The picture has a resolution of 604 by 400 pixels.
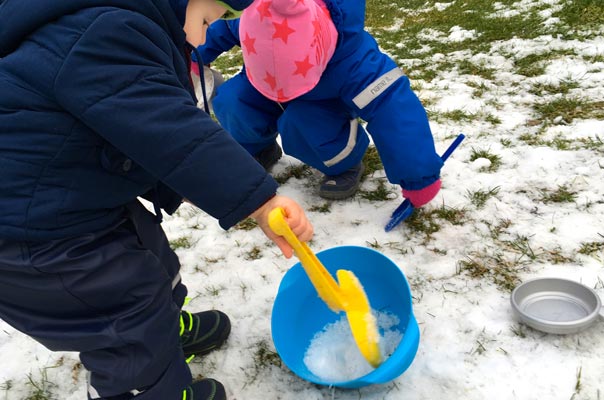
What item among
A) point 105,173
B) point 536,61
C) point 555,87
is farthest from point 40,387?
point 536,61

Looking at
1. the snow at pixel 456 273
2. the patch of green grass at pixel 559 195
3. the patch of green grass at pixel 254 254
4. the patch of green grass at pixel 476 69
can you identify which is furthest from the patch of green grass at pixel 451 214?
the patch of green grass at pixel 476 69

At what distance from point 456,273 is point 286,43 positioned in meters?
0.96

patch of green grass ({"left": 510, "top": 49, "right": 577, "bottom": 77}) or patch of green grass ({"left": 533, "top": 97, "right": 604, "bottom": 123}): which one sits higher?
patch of green grass ({"left": 533, "top": 97, "right": 604, "bottom": 123})

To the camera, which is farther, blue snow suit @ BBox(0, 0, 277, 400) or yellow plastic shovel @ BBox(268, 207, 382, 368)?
yellow plastic shovel @ BBox(268, 207, 382, 368)

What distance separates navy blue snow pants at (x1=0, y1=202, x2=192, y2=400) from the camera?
1.05 meters

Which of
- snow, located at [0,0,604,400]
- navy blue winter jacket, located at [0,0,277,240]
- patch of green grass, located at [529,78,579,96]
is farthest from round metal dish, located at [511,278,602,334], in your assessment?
patch of green grass, located at [529,78,579,96]

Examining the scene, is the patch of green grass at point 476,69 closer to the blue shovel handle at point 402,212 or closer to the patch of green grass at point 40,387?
the blue shovel handle at point 402,212

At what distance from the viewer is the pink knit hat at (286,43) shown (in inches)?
60.2

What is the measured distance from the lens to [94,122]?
902mm

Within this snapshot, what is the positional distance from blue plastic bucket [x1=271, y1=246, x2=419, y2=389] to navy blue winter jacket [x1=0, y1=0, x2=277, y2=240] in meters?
0.51

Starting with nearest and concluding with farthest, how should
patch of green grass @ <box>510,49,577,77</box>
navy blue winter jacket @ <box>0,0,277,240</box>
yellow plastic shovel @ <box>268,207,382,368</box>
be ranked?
navy blue winter jacket @ <box>0,0,277,240</box> → yellow plastic shovel @ <box>268,207,382,368</box> → patch of green grass @ <box>510,49,577,77</box>

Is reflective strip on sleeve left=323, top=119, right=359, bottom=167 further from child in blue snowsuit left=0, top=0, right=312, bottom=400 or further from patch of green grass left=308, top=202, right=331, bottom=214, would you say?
child in blue snowsuit left=0, top=0, right=312, bottom=400

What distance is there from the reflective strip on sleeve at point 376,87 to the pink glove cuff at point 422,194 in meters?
0.38

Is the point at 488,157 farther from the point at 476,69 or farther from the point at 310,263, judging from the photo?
the point at 310,263
